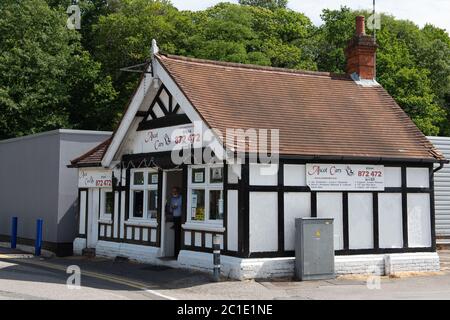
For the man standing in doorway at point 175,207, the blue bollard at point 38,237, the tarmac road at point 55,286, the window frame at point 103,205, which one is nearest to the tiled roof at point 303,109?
the man standing in doorway at point 175,207

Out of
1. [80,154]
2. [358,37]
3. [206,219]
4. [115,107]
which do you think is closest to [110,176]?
[80,154]

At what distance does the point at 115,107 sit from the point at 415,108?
65.8ft

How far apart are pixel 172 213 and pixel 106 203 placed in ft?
13.3

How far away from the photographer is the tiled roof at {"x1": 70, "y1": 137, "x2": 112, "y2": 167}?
59.9 ft

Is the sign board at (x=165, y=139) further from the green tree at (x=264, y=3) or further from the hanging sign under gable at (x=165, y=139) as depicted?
the green tree at (x=264, y=3)

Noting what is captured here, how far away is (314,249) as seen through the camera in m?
13.2

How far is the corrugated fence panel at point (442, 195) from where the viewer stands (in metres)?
20.0

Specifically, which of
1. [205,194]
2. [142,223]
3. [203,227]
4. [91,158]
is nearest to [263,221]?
[203,227]

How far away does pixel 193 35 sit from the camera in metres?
40.6

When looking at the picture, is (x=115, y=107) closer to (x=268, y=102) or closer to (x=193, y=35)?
(x=193, y=35)

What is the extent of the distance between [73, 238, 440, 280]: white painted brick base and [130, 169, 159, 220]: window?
3.38 ft

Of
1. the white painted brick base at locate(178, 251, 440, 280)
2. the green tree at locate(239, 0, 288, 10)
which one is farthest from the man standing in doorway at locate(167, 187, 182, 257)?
the green tree at locate(239, 0, 288, 10)

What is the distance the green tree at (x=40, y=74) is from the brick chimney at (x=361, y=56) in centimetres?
2105

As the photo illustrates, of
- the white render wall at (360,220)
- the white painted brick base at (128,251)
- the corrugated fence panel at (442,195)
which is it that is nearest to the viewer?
the white render wall at (360,220)
